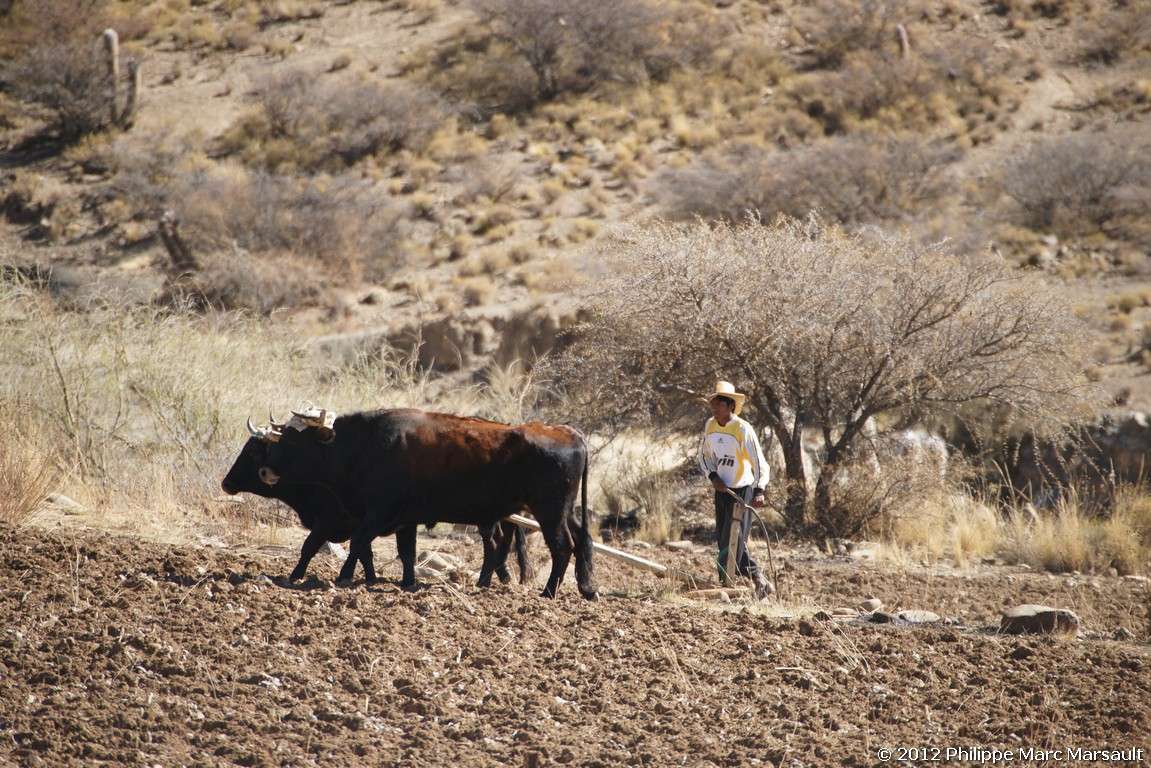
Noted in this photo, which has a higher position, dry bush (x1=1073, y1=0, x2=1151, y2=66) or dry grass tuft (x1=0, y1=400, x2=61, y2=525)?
dry grass tuft (x1=0, y1=400, x2=61, y2=525)

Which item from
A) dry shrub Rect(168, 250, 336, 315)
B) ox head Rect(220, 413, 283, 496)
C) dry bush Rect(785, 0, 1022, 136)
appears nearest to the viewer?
ox head Rect(220, 413, 283, 496)

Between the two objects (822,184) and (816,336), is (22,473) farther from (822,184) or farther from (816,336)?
(822,184)

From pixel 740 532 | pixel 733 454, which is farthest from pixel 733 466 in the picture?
pixel 740 532

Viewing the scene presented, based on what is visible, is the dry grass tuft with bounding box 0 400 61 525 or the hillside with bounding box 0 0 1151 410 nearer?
the dry grass tuft with bounding box 0 400 61 525

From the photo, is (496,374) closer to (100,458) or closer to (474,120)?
(100,458)

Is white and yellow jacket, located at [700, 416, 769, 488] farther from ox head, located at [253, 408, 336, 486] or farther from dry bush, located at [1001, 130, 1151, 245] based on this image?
dry bush, located at [1001, 130, 1151, 245]

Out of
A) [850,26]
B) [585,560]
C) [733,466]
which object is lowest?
[850,26]

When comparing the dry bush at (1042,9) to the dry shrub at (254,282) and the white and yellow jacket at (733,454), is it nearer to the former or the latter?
the dry shrub at (254,282)

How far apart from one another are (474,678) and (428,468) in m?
2.44

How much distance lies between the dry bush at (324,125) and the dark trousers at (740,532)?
85.8 ft

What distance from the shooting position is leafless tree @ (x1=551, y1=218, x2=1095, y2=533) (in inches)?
575

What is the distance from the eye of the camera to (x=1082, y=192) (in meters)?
31.9

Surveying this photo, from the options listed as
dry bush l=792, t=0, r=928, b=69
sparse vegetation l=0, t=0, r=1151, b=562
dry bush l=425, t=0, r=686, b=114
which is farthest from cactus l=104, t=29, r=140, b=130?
dry bush l=792, t=0, r=928, b=69

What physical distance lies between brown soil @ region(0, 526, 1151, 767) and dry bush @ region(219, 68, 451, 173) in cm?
2692
